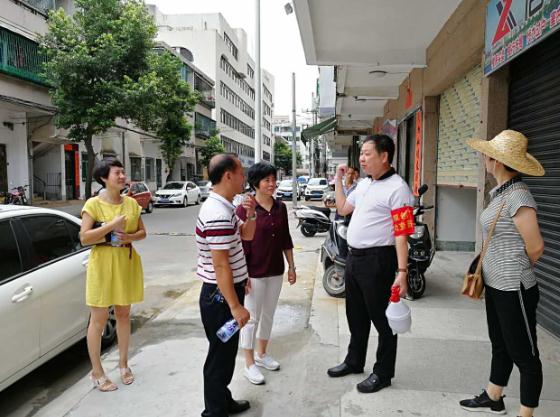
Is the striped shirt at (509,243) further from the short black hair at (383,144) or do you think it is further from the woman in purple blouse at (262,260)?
the woman in purple blouse at (262,260)

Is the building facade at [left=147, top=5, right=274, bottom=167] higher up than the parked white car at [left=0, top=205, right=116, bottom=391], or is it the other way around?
the building facade at [left=147, top=5, right=274, bottom=167]

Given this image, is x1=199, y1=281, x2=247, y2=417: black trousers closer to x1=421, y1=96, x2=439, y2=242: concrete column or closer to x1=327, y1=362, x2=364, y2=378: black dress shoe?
x1=327, y1=362, x2=364, y2=378: black dress shoe

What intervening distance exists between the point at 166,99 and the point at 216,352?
19294 millimetres

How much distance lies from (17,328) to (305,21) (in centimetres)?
469

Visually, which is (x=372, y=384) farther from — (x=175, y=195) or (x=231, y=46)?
(x=231, y=46)

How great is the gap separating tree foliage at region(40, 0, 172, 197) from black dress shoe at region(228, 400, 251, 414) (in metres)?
16.1

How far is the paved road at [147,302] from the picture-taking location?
3.50 meters

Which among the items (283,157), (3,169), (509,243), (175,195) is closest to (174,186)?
(175,195)

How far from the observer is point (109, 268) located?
3242mm

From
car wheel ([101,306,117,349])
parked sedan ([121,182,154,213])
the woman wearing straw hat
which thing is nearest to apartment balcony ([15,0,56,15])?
parked sedan ([121,182,154,213])

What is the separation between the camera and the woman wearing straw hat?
7.77 ft

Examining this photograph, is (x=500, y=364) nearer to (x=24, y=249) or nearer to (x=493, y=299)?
(x=493, y=299)

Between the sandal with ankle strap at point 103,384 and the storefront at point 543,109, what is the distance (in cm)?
363

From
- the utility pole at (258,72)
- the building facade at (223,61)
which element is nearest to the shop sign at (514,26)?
the utility pole at (258,72)
